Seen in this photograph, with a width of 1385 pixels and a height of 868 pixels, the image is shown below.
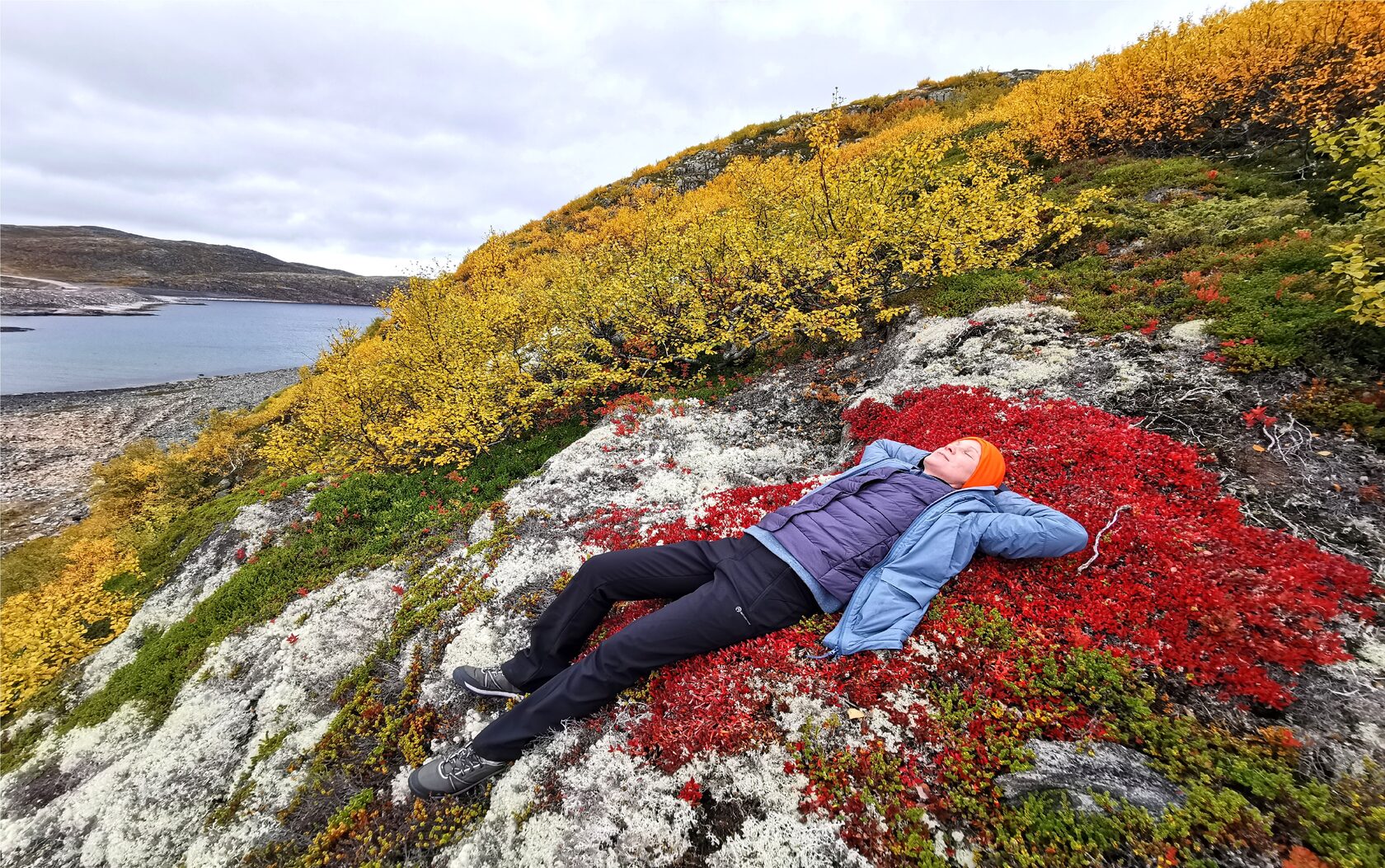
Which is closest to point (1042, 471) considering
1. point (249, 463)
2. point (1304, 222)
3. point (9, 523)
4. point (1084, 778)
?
point (1084, 778)

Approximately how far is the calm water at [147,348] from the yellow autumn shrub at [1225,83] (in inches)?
2050

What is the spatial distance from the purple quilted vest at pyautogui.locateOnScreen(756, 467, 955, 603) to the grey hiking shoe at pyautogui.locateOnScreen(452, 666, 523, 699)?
4.47 meters

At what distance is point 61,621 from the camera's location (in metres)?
14.3

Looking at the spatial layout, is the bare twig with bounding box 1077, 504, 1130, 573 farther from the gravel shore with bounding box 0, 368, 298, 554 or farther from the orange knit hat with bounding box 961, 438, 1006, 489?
the gravel shore with bounding box 0, 368, 298, 554

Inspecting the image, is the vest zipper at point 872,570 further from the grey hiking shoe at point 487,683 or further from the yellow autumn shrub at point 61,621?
the yellow autumn shrub at point 61,621

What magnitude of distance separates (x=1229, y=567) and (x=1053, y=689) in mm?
2856

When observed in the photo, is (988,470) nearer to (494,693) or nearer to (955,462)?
(955,462)

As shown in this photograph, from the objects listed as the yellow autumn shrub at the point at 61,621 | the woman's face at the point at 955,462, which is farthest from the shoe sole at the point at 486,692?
the yellow autumn shrub at the point at 61,621

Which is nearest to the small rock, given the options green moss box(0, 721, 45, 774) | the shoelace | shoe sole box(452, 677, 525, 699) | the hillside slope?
the hillside slope

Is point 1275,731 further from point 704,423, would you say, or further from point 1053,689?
point 704,423

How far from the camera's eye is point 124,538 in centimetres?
1850

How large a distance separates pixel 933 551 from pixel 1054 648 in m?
1.48

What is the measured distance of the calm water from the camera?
7069 cm

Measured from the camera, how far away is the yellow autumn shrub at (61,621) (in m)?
12.8
